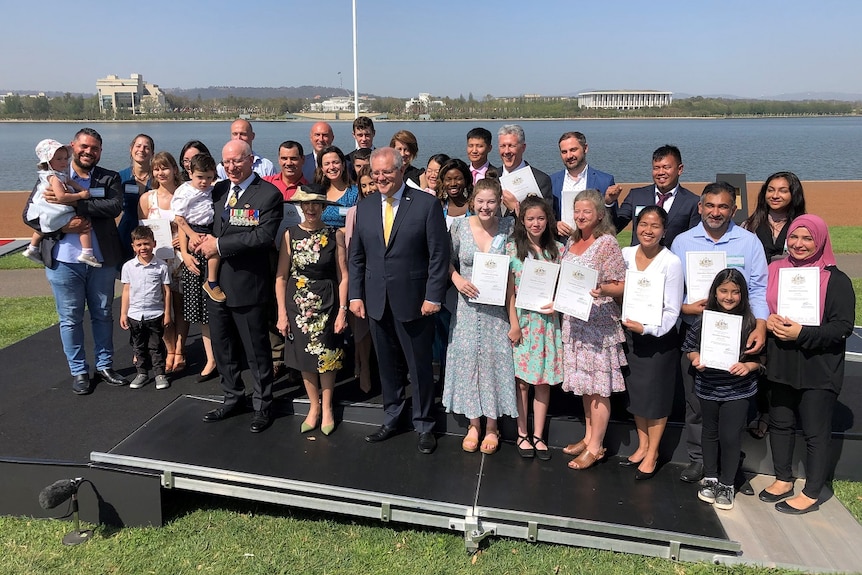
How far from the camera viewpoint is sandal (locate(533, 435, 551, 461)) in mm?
4379

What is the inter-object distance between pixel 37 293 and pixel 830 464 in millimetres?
10662

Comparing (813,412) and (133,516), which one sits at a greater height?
(813,412)

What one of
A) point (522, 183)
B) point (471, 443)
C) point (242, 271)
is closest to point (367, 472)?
point (471, 443)

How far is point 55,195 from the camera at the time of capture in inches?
192

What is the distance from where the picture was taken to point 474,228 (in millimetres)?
4238

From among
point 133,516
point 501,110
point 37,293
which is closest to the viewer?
point 133,516

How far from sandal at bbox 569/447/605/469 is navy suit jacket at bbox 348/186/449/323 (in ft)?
5.00

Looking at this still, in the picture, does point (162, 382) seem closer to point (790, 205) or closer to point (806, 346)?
point (806, 346)

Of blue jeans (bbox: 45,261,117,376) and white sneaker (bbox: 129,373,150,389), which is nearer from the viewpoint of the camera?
blue jeans (bbox: 45,261,117,376)

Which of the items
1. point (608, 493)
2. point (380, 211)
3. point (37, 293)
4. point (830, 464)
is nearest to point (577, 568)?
point (608, 493)

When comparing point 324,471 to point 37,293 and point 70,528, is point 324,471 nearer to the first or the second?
point 70,528

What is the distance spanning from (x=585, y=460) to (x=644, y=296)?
4.27 feet

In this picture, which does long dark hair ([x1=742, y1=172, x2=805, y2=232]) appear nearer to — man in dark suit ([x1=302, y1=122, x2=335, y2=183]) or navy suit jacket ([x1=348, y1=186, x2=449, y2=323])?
navy suit jacket ([x1=348, y1=186, x2=449, y2=323])

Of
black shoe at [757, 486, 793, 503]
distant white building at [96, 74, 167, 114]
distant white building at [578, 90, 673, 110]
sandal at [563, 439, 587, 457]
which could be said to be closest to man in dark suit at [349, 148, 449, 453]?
sandal at [563, 439, 587, 457]
